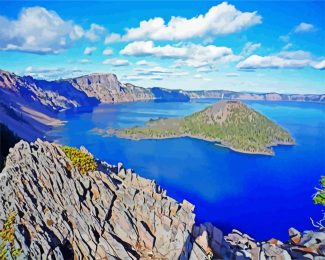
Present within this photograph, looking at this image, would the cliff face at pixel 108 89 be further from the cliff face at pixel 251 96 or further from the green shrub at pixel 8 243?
the green shrub at pixel 8 243

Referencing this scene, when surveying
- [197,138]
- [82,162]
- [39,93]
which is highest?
[82,162]

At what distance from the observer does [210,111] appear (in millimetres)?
79125

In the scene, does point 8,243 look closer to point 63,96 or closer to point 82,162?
point 82,162

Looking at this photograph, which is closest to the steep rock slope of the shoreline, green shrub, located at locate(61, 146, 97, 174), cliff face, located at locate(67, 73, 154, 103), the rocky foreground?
cliff face, located at locate(67, 73, 154, 103)

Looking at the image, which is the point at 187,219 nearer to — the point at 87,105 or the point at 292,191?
the point at 292,191

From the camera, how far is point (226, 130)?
67188 mm

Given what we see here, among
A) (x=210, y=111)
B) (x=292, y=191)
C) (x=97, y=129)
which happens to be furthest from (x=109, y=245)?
(x=210, y=111)

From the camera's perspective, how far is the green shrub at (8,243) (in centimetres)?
938

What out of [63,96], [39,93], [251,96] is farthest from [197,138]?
[251,96]

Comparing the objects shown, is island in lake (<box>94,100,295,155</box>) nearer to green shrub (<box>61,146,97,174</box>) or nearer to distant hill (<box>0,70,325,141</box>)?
distant hill (<box>0,70,325,141</box>)

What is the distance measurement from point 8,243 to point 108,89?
6001 inches

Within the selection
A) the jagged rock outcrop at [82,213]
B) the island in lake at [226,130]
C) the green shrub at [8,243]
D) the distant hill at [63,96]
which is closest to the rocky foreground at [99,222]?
the jagged rock outcrop at [82,213]

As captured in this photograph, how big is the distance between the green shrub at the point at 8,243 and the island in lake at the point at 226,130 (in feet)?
157

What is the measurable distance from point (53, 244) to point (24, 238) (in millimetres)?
833
